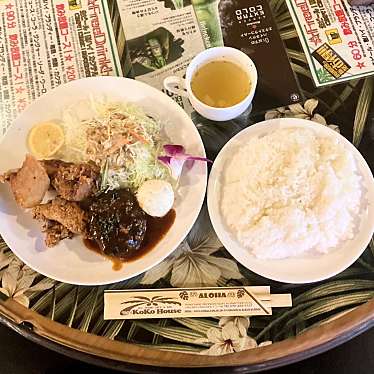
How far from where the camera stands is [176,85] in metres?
1.89

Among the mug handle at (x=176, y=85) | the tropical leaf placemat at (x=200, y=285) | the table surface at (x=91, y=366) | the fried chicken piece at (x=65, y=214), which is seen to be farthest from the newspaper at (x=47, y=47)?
the table surface at (x=91, y=366)

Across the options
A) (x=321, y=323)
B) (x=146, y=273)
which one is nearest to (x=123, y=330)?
(x=146, y=273)

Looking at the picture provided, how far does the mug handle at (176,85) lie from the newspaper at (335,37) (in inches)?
19.4

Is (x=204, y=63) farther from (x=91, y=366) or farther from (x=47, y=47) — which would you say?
Answer: (x=91, y=366)

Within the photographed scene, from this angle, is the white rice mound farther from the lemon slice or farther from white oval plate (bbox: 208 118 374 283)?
the lemon slice

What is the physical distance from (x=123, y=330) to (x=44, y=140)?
0.70 metres

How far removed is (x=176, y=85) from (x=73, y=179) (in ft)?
1.61

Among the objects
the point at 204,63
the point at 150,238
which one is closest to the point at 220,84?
the point at 204,63

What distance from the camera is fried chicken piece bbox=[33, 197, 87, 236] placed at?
1.69m

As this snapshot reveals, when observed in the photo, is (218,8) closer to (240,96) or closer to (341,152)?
(240,96)

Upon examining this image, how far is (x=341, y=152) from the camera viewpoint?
69.6 inches

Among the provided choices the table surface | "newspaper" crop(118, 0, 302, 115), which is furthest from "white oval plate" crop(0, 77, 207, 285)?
the table surface

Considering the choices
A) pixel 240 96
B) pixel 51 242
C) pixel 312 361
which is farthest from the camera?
pixel 312 361

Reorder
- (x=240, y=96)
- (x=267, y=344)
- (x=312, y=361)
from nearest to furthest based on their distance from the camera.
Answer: (x=267, y=344) → (x=240, y=96) → (x=312, y=361)
